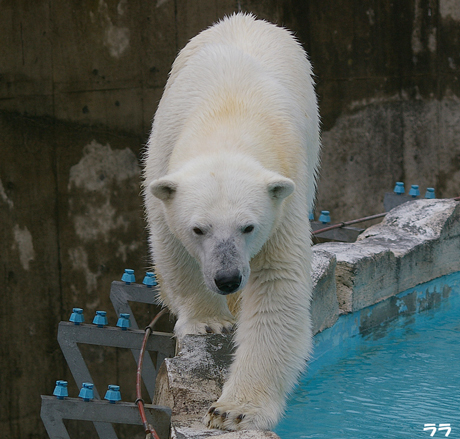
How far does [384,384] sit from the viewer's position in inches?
146

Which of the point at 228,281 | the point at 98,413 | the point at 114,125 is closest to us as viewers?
the point at 228,281

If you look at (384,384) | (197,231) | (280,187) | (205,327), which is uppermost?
(280,187)

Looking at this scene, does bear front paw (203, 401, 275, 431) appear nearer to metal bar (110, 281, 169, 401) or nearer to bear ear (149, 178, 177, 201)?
bear ear (149, 178, 177, 201)

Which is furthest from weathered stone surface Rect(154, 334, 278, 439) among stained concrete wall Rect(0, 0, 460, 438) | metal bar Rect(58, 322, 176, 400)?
stained concrete wall Rect(0, 0, 460, 438)

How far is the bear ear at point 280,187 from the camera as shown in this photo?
2.56 metres

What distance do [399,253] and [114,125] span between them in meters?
2.99

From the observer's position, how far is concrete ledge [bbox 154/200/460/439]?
284 centimetres

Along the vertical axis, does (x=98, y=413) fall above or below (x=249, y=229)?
below

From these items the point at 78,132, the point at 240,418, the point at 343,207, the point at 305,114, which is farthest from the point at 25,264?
the point at 240,418

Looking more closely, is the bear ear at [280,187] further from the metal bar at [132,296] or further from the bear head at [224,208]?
the metal bar at [132,296]

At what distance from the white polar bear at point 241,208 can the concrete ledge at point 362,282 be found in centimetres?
17

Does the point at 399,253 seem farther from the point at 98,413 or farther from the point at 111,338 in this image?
the point at 98,413

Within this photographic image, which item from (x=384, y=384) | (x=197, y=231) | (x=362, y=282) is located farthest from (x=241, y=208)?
(x=362, y=282)

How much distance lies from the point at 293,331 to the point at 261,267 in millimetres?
256
